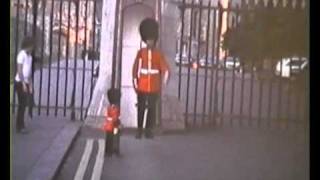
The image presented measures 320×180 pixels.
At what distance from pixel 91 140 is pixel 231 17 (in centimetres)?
96

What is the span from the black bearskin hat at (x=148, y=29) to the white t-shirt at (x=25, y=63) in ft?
1.93

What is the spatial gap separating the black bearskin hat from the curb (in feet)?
1.89

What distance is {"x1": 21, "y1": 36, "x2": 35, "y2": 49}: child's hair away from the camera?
3252 millimetres

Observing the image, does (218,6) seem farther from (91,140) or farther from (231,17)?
(91,140)

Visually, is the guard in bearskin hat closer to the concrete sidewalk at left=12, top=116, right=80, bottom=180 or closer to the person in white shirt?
the concrete sidewalk at left=12, top=116, right=80, bottom=180

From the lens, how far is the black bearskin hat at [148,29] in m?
3.20

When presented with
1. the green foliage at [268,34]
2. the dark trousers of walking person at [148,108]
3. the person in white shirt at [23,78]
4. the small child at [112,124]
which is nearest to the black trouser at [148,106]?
the dark trousers of walking person at [148,108]

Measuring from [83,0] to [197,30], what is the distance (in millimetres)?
591

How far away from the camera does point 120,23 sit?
320 cm

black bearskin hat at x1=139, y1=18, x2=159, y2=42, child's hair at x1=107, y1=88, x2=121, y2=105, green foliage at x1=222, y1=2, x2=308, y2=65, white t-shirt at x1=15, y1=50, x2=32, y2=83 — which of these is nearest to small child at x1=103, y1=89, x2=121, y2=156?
child's hair at x1=107, y1=88, x2=121, y2=105

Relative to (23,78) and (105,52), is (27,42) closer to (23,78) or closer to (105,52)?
(23,78)

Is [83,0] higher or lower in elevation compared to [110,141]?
higher
